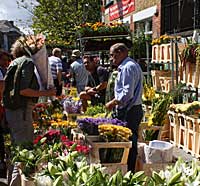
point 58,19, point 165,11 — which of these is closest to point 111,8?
point 58,19

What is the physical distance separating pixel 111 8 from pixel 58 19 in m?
6.62

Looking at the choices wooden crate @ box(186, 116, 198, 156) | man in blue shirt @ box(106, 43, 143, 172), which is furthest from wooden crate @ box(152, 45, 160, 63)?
man in blue shirt @ box(106, 43, 143, 172)

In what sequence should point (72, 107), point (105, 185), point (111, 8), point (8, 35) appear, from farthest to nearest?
point (8, 35) < point (111, 8) < point (72, 107) < point (105, 185)

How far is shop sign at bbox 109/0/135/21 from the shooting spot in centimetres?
1797

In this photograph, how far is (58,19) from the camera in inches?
1101

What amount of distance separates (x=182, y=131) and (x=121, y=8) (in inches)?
517

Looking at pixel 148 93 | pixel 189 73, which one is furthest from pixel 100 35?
pixel 189 73

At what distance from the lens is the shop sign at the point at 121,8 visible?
1797 cm

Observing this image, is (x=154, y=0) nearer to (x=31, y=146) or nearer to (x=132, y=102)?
(x=132, y=102)

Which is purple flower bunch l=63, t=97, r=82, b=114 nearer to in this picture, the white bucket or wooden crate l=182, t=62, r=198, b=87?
wooden crate l=182, t=62, r=198, b=87

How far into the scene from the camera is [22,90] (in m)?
4.82

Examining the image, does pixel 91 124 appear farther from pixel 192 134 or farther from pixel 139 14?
pixel 139 14

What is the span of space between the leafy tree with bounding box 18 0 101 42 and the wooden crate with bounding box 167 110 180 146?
19145 mm

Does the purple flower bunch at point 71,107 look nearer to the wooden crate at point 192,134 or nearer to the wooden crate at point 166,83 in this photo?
the wooden crate at point 192,134
